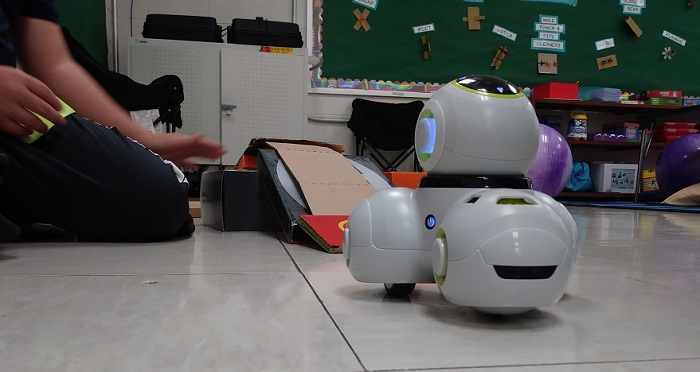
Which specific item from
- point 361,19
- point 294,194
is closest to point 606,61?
point 361,19

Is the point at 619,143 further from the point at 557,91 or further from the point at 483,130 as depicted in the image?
the point at 483,130

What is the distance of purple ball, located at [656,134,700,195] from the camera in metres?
3.21

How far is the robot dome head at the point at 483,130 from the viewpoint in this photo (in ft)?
1.81

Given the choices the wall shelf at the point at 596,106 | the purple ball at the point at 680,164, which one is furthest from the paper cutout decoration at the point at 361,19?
the purple ball at the point at 680,164

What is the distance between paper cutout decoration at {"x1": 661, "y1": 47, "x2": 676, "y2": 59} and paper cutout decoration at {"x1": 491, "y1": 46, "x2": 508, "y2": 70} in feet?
A: 4.73

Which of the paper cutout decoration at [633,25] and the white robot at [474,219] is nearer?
the white robot at [474,219]

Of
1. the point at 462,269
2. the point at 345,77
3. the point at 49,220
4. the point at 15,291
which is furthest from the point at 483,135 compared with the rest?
the point at 345,77

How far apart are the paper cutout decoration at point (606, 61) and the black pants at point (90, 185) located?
13.0 ft

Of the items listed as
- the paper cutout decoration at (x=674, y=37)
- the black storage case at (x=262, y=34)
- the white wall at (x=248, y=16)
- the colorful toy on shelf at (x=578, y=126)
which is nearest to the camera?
the black storage case at (x=262, y=34)

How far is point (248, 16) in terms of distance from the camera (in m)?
3.65

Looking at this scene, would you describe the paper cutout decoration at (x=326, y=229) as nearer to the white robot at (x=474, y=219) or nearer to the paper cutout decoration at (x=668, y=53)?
the white robot at (x=474, y=219)

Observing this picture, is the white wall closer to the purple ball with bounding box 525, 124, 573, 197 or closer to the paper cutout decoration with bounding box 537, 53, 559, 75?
the paper cutout decoration with bounding box 537, 53, 559, 75

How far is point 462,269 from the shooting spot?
0.49 meters

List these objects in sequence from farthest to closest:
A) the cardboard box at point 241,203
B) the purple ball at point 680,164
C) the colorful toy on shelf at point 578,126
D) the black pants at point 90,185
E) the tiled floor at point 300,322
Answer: the colorful toy on shelf at point 578,126, the purple ball at point 680,164, the cardboard box at point 241,203, the black pants at point 90,185, the tiled floor at point 300,322
